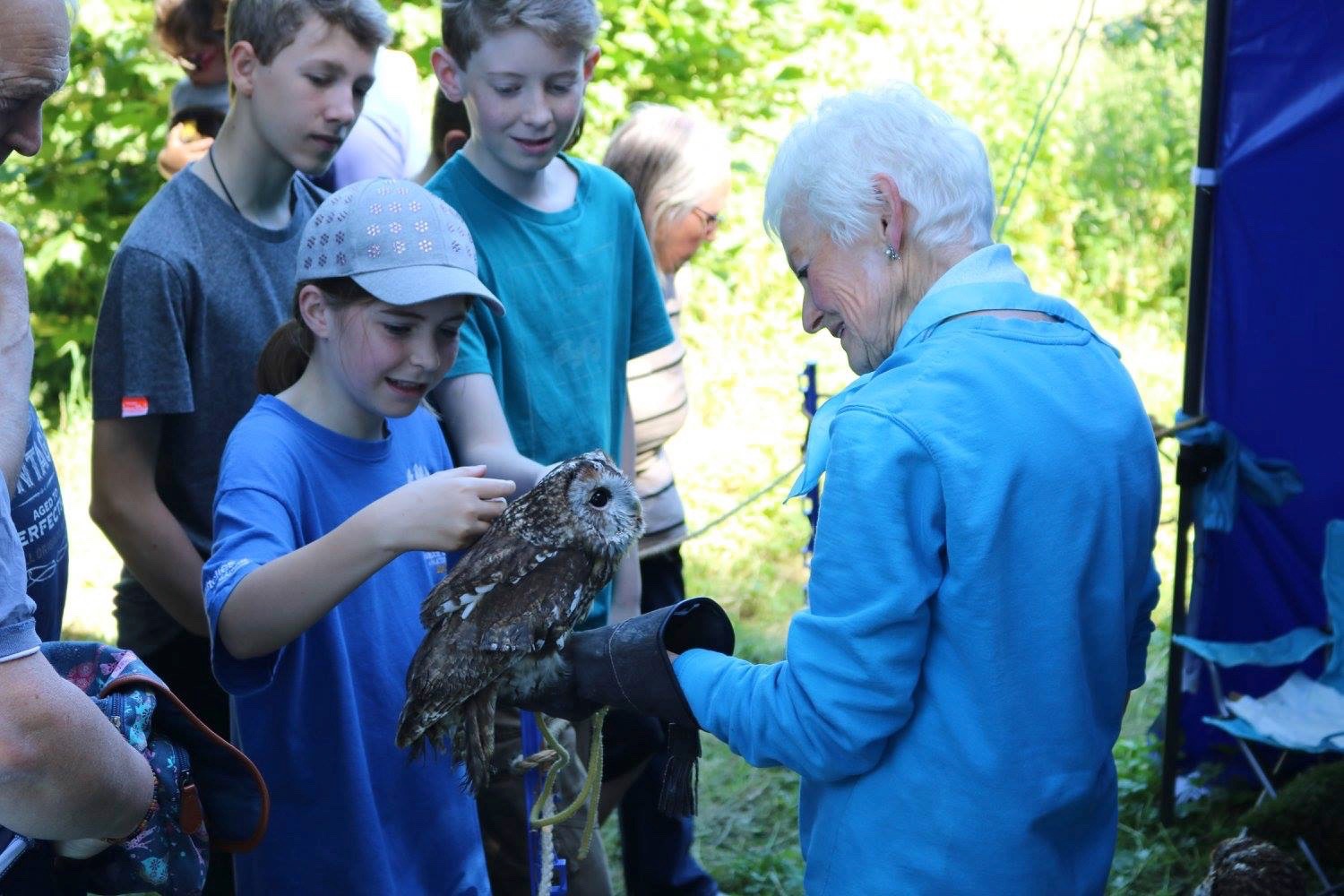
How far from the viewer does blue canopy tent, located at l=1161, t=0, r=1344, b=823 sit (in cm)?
361

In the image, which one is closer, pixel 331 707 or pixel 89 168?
pixel 331 707

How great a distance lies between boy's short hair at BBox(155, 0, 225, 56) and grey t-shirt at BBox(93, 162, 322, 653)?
122cm

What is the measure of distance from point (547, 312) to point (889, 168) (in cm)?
110

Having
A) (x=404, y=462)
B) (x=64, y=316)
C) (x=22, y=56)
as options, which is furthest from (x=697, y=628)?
(x=64, y=316)

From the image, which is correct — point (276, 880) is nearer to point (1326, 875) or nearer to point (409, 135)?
point (1326, 875)

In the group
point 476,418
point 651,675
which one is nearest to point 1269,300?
point 476,418

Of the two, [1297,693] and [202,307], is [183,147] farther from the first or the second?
[1297,693]

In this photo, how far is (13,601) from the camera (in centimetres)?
137

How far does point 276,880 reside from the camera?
212 centimetres

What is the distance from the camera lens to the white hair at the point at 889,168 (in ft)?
5.77

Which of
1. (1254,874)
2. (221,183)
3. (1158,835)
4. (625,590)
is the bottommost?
(1158,835)

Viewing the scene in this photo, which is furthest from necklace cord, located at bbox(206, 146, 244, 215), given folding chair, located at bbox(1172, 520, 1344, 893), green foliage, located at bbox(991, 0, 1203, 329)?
green foliage, located at bbox(991, 0, 1203, 329)

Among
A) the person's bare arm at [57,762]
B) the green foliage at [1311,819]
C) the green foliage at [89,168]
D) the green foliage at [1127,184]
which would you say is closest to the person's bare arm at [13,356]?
the person's bare arm at [57,762]

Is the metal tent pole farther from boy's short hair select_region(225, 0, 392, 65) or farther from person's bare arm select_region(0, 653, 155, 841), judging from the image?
person's bare arm select_region(0, 653, 155, 841)
